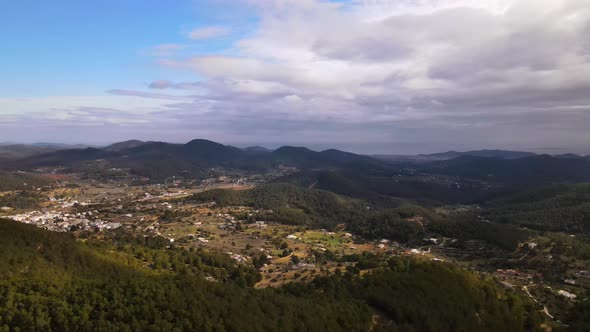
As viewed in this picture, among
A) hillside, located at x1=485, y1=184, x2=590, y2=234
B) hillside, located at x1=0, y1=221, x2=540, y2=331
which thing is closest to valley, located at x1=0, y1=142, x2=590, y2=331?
hillside, located at x1=0, y1=221, x2=540, y2=331

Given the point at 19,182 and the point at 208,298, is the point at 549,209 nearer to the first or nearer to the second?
the point at 208,298

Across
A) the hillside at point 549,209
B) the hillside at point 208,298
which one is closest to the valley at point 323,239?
the hillside at point 208,298

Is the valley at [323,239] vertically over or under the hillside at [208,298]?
under

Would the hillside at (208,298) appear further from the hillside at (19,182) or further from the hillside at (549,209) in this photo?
the hillside at (19,182)

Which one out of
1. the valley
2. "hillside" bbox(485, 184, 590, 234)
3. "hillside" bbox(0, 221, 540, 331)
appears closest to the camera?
"hillside" bbox(0, 221, 540, 331)

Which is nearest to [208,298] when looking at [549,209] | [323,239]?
[323,239]

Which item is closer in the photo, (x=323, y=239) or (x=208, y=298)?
(x=208, y=298)

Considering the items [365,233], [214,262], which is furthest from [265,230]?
[214,262]

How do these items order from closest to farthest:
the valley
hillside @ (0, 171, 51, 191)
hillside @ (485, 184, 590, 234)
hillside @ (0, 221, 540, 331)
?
hillside @ (0, 221, 540, 331), the valley, hillside @ (485, 184, 590, 234), hillside @ (0, 171, 51, 191)

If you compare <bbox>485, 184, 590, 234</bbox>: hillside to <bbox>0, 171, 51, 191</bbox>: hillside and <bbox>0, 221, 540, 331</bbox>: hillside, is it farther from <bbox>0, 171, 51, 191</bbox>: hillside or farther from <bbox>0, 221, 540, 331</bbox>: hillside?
<bbox>0, 171, 51, 191</bbox>: hillside

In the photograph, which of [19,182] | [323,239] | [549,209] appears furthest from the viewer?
[19,182]

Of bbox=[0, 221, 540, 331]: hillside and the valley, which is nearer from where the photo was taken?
bbox=[0, 221, 540, 331]: hillside

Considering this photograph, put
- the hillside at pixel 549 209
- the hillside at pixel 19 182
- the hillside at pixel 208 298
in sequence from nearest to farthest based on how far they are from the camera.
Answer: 1. the hillside at pixel 208 298
2. the hillside at pixel 549 209
3. the hillside at pixel 19 182
